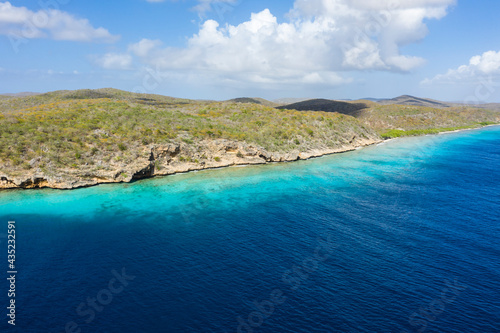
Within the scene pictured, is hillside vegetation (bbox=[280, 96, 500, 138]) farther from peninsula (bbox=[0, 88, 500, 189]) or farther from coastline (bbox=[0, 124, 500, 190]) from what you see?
coastline (bbox=[0, 124, 500, 190])

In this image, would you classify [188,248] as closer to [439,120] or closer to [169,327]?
[169,327]

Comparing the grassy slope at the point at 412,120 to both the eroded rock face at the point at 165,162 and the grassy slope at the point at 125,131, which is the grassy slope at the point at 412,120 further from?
the eroded rock face at the point at 165,162

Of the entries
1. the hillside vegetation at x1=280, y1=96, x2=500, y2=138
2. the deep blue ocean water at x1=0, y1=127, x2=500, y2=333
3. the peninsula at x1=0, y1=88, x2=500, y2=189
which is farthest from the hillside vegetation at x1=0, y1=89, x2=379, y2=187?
the hillside vegetation at x1=280, y1=96, x2=500, y2=138

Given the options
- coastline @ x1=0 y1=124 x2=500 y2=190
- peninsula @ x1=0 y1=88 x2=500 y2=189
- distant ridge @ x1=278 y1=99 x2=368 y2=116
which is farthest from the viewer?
distant ridge @ x1=278 y1=99 x2=368 y2=116

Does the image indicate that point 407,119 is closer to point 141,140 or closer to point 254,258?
point 141,140

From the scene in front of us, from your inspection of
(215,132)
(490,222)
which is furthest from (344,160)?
Result: (490,222)

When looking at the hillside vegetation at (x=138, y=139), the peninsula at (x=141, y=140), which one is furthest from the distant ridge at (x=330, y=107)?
the hillside vegetation at (x=138, y=139)

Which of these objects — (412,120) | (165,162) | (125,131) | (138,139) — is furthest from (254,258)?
(412,120)

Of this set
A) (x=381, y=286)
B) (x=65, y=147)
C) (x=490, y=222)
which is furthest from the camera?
(x=65, y=147)
